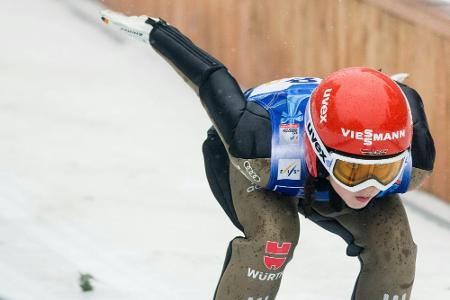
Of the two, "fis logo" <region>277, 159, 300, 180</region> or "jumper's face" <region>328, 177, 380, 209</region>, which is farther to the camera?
"fis logo" <region>277, 159, 300, 180</region>

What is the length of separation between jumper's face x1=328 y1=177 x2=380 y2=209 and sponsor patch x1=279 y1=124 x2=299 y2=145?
0.23 metres

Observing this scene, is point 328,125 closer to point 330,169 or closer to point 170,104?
point 330,169

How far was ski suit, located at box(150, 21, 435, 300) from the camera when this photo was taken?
4727 millimetres

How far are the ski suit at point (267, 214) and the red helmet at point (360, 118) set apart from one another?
0.32 metres

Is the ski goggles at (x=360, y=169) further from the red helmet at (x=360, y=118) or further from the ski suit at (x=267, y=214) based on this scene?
the ski suit at (x=267, y=214)

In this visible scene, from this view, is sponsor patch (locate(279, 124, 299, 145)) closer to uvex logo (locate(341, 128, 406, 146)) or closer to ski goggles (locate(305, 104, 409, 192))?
ski goggles (locate(305, 104, 409, 192))

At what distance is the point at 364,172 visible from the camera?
443 cm

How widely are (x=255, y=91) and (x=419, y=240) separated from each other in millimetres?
2405

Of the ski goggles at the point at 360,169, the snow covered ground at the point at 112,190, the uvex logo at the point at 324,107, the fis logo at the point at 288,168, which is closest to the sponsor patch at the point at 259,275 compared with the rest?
the fis logo at the point at 288,168

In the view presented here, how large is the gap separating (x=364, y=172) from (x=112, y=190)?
11.1ft

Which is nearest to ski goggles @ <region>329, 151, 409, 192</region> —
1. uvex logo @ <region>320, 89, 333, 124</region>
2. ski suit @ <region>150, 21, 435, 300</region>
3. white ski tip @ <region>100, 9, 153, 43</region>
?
uvex logo @ <region>320, 89, 333, 124</region>

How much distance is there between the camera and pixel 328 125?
14.5ft

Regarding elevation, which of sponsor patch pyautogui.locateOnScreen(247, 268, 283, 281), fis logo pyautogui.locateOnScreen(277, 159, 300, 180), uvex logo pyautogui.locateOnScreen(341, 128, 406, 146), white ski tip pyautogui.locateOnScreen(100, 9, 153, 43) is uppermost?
white ski tip pyautogui.locateOnScreen(100, 9, 153, 43)

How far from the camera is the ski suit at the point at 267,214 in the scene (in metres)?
4.73
